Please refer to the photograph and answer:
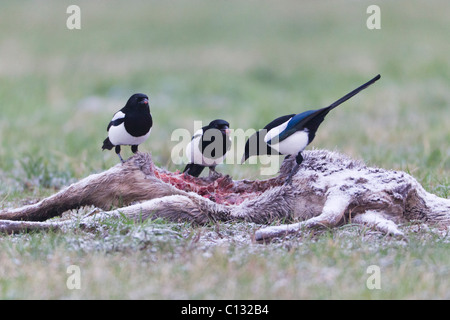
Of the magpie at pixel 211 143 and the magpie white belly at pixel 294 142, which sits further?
the magpie at pixel 211 143

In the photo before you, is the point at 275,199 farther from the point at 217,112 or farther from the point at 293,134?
the point at 217,112

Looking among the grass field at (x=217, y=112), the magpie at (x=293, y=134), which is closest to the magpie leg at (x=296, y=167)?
the magpie at (x=293, y=134)

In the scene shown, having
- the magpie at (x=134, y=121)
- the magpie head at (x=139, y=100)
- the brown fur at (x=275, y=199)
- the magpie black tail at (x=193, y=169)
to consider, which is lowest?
the brown fur at (x=275, y=199)

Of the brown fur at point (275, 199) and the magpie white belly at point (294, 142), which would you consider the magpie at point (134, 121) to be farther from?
the magpie white belly at point (294, 142)

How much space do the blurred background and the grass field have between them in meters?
0.05

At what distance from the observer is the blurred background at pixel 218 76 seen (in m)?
9.93

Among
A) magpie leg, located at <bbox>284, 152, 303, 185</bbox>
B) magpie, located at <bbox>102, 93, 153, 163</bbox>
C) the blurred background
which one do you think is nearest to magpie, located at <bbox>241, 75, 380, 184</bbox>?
magpie leg, located at <bbox>284, 152, 303, 185</bbox>

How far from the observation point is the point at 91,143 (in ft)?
34.8

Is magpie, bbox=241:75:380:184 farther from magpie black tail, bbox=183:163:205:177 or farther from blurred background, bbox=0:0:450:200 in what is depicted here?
blurred background, bbox=0:0:450:200

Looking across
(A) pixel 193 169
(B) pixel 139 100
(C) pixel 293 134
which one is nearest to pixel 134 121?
(B) pixel 139 100

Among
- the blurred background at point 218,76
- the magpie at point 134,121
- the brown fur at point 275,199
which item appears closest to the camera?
the brown fur at point 275,199

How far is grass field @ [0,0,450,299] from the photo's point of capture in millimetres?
4828

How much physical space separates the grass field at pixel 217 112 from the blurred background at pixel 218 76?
2.1 inches

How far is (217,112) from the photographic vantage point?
556 inches
